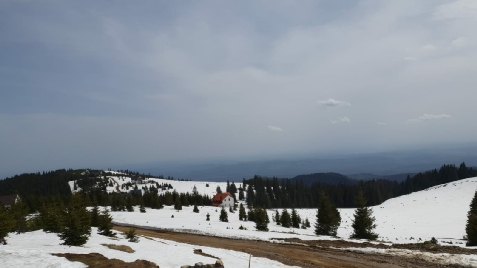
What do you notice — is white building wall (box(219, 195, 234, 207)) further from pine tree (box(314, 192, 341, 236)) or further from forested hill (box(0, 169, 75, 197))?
forested hill (box(0, 169, 75, 197))

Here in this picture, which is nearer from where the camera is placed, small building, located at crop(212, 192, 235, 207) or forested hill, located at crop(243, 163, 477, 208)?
small building, located at crop(212, 192, 235, 207)

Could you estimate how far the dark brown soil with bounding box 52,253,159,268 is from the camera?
12379mm

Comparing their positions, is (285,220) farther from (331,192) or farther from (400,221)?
(331,192)

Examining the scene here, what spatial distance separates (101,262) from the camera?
41.6 feet

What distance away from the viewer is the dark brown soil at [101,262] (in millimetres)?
12379

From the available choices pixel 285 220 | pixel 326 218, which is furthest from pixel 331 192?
pixel 326 218

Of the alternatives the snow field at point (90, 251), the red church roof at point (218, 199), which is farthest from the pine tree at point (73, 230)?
the red church roof at point (218, 199)

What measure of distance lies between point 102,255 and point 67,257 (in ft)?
5.59

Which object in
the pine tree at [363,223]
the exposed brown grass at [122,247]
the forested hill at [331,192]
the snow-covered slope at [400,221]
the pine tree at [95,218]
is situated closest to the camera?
the exposed brown grass at [122,247]

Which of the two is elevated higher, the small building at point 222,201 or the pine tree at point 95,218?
the pine tree at point 95,218

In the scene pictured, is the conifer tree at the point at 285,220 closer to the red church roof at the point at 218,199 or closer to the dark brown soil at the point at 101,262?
the dark brown soil at the point at 101,262

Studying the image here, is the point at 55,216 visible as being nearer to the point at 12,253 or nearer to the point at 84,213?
the point at 84,213

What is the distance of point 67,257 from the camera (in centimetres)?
1298

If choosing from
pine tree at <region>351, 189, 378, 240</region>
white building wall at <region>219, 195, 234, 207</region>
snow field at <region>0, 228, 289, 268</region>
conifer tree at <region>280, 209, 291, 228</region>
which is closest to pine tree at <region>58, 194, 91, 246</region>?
snow field at <region>0, 228, 289, 268</region>
